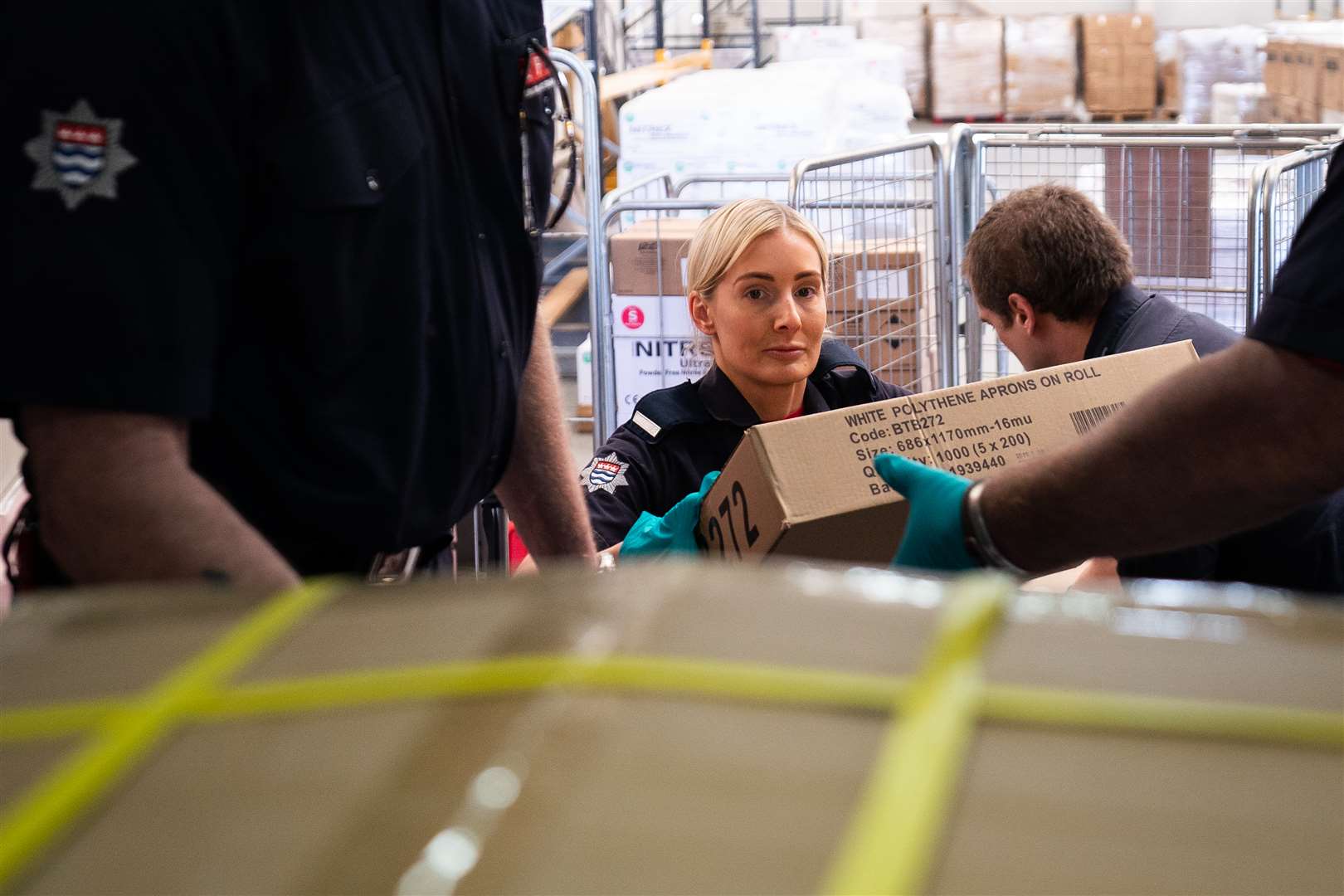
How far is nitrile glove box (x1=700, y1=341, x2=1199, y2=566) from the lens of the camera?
219cm

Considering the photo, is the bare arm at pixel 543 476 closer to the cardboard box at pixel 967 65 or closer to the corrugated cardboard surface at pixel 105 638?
the corrugated cardboard surface at pixel 105 638

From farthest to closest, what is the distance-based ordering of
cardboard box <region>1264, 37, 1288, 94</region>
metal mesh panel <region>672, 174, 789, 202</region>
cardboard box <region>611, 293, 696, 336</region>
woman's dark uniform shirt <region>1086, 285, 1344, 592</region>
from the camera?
cardboard box <region>1264, 37, 1288, 94</region>, metal mesh panel <region>672, 174, 789, 202</region>, cardboard box <region>611, 293, 696, 336</region>, woman's dark uniform shirt <region>1086, 285, 1344, 592</region>

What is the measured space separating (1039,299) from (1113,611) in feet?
8.73

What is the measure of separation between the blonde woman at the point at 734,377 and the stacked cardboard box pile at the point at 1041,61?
1362cm

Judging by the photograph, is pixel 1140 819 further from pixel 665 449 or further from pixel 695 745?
pixel 665 449

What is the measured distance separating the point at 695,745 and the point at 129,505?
71 cm

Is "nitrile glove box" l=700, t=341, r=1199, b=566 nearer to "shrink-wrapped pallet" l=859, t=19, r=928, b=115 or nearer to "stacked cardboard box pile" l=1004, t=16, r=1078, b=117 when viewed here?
"stacked cardboard box pile" l=1004, t=16, r=1078, b=117

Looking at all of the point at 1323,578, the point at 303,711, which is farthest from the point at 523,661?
the point at 1323,578

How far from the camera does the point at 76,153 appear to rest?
3.72 ft

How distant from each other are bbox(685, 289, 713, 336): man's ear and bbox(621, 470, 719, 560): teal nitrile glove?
2.85ft

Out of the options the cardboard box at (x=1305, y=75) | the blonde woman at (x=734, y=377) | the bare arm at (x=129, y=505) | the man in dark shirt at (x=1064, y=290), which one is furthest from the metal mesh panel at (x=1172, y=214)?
the cardboard box at (x=1305, y=75)

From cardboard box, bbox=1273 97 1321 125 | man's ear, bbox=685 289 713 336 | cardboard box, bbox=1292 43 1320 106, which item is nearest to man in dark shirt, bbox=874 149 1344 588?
man's ear, bbox=685 289 713 336

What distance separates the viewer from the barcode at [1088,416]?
2.52m

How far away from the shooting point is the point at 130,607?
931 millimetres
